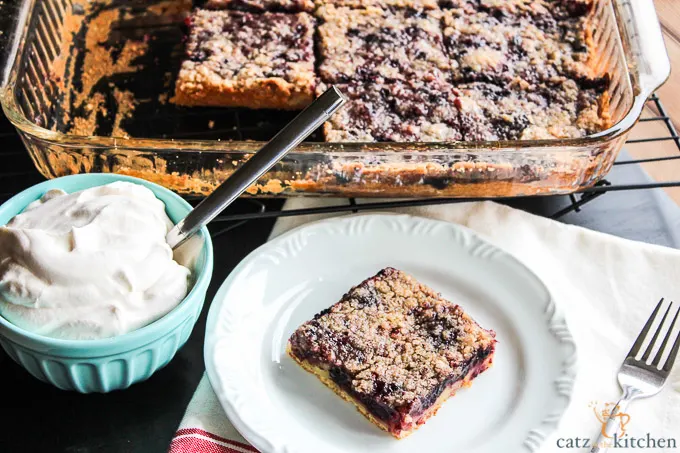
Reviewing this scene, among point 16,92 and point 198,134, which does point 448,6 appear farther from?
point 16,92

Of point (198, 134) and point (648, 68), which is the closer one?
point (648, 68)

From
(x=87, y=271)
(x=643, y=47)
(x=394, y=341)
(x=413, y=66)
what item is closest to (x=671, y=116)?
(x=643, y=47)

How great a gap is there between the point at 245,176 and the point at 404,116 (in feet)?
2.12

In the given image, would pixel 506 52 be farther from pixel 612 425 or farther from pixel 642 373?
pixel 612 425

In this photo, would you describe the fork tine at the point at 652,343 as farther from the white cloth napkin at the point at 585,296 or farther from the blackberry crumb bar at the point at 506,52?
the blackberry crumb bar at the point at 506,52

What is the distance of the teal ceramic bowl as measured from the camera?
4.31 ft

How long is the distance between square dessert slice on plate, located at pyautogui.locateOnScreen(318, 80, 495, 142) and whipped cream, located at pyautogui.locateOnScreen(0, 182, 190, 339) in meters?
0.65

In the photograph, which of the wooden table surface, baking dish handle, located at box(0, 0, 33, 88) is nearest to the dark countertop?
baking dish handle, located at box(0, 0, 33, 88)

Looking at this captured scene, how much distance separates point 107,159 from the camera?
67.4 inches

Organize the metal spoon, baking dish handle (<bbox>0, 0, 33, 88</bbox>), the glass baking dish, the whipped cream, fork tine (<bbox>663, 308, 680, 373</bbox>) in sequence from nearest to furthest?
the whipped cream, the metal spoon, fork tine (<bbox>663, 308, 680, 373</bbox>), the glass baking dish, baking dish handle (<bbox>0, 0, 33, 88</bbox>)

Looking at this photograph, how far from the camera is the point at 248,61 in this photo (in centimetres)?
213

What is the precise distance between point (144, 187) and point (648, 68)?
1.19m

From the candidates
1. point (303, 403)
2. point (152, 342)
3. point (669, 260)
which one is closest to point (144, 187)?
point (152, 342)

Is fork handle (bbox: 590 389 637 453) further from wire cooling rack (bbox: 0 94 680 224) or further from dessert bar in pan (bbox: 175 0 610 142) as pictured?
dessert bar in pan (bbox: 175 0 610 142)
